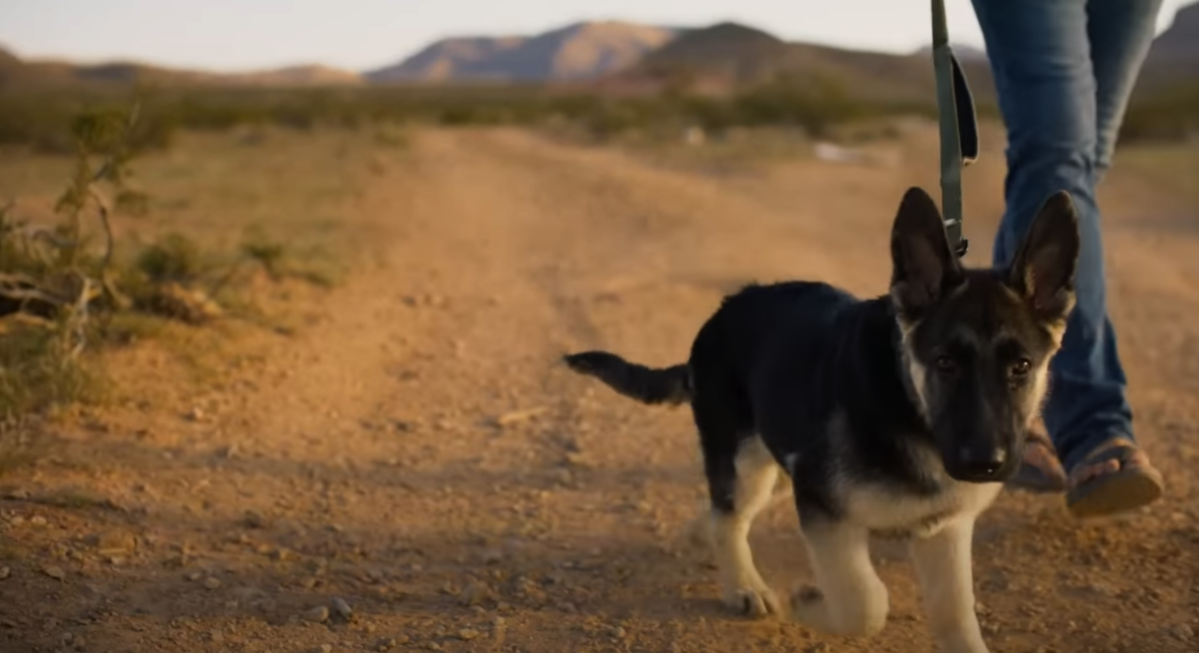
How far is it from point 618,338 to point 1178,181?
13011 millimetres

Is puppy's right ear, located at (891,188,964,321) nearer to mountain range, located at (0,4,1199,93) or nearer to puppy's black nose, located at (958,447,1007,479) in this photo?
puppy's black nose, located at (958,447,1007,479)

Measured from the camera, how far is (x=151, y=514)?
4.88m

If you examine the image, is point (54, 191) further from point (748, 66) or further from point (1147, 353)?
point (748, 66)

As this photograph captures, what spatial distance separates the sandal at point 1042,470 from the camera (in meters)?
4.64

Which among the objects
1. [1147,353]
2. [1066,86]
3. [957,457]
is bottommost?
[1147,353]

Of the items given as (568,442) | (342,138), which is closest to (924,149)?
(342,138)

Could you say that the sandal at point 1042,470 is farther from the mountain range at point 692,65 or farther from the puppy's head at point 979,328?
the mountain range at point 692,65

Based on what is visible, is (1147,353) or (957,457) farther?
(1147,353)

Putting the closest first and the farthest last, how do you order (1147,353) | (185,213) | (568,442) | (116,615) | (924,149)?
(116,615) → (568,442) → (1147,353) → (185,213) → (924,149)

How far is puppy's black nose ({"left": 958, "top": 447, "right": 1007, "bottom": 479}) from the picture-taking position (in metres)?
3.18

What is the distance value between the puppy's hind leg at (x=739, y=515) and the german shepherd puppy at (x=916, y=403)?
0.19 metres

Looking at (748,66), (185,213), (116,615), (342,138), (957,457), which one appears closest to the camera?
(957,457)

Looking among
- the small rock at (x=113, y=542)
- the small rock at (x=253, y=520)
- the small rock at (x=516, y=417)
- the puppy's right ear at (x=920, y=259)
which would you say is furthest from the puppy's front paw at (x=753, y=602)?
the small rock at (x=516, y=417)

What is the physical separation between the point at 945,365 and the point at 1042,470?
1.56m
